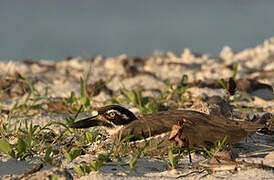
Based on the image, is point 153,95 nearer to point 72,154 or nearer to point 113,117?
point 113,117

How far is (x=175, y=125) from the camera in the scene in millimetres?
3305

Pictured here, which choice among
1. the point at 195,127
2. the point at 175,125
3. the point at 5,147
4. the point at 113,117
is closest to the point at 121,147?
→ the point at 113,117

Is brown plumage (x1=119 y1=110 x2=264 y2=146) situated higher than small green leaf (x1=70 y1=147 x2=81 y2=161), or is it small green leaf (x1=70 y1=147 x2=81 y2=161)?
brown plumage (x1=119 y1=110 x2=264 y2=146)

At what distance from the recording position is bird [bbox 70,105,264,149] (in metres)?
3.43

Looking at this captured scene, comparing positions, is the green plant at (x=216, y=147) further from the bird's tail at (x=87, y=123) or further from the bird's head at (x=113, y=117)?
the bird's tail at (x=87, y=123)

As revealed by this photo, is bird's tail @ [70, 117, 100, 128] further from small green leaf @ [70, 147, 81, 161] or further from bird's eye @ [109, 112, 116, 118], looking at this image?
small green leaf @ [70, 147, 81, 161]

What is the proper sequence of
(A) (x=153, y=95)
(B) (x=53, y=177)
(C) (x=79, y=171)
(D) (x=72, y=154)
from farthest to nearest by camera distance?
(A) (x=153, y=95) < (D) (x=72, y=154) < (C) (x=79, y=171) < (B) (x=53, y=177)

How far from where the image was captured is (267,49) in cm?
1625

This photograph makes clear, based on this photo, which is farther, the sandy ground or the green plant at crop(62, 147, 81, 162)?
the green plant at crop(62, 147, 81, 162)

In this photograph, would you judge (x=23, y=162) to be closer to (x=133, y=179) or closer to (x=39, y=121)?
(x=133, y=179)

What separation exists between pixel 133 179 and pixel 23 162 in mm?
1057

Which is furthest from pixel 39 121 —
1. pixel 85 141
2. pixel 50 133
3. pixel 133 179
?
pixel 133 179

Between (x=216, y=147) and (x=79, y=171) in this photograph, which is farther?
(x=216, y=147)

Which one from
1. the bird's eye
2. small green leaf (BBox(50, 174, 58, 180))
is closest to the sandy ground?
small green leaf (BBox(50, 174, 58, 180))
